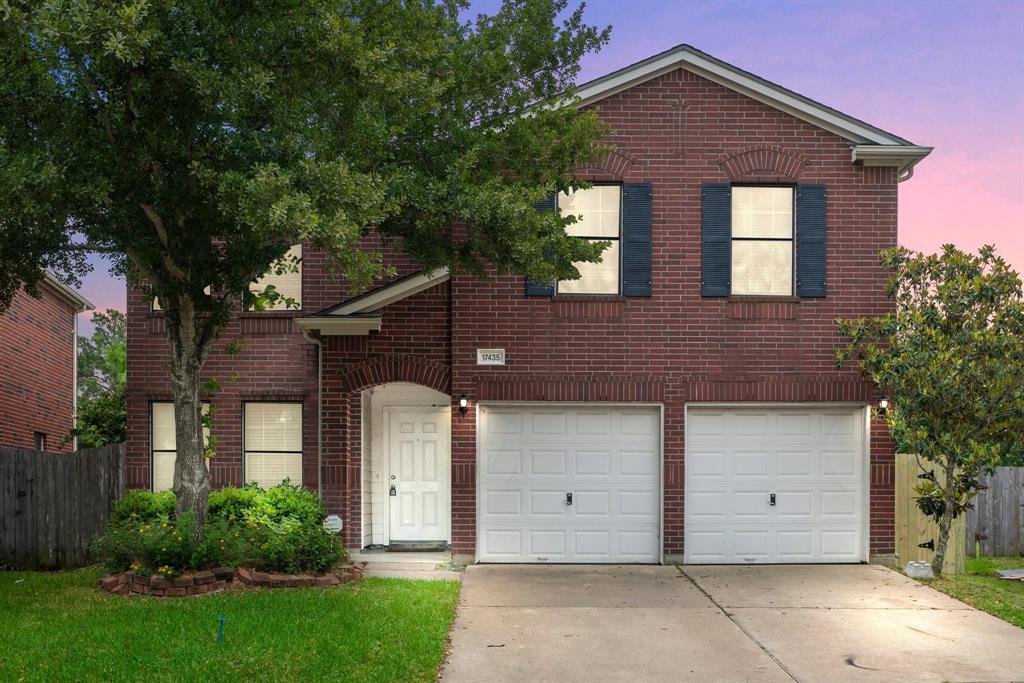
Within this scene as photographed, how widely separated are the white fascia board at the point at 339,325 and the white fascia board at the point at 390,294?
0.12 meters

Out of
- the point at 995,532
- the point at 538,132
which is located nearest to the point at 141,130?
the point at 538,132

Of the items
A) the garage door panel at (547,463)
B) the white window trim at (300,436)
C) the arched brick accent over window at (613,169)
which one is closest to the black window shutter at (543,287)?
the arched brick accent over window at (613,169)

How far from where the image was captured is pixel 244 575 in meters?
11.4

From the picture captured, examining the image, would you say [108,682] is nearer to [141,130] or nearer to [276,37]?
[141,130]

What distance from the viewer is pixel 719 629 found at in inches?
397

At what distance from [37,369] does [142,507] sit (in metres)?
9.20

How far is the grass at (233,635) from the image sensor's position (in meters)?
8.12

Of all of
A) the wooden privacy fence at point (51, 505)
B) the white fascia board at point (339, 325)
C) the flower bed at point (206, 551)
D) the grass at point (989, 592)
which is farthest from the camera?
the wooden privacy fence at point (51, 505)

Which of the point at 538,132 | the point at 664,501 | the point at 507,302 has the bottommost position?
the point at 664,501

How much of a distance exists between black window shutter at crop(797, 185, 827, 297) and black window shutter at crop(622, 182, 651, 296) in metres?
2.13

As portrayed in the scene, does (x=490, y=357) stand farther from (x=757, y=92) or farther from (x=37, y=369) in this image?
(x=37, y=369)

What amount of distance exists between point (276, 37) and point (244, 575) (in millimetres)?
5951

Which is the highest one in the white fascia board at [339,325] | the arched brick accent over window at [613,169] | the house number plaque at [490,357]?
the arched brick accent over window at [613,169]

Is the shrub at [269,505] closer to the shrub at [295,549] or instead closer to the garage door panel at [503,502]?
the shrub at [295,549]
